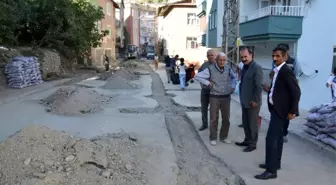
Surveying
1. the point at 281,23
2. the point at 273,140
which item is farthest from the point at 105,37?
the point at 273,140

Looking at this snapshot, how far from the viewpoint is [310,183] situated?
445 centimetres

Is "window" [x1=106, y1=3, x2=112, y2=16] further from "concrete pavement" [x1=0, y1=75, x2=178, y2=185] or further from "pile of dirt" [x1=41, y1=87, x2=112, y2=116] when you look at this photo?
"pile of dirt" [x1=41, y1=87, x2=112, y2=116]

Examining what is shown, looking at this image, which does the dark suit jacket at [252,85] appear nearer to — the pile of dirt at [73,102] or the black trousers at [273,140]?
the black trousers at [273,140]

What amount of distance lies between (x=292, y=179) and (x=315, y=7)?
37.5 feet

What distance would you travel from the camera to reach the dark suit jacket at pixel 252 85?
17.9 ft

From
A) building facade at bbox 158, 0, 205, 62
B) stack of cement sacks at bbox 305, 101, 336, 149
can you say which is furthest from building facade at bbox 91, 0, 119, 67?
stack of cement sacks at bbox 305, 101, 336, 149

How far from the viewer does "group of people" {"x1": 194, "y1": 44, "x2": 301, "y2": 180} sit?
174 inches

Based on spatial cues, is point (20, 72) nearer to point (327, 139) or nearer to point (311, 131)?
point (311, 131)

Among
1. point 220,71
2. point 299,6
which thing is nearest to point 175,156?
point 220,71

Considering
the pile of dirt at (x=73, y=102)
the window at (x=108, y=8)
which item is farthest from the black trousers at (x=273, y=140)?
the window at (x=108, y=8)

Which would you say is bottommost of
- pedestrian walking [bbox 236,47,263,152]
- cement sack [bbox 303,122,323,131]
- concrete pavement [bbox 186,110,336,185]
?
concrete pavement [bbox 186,110,336,185]

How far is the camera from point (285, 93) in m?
4.43

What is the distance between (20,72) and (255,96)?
12395mm

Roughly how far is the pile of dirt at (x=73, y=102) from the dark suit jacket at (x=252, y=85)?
18.2ft
